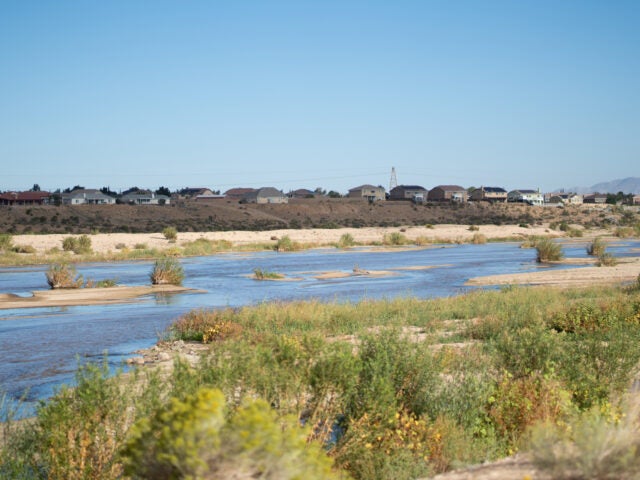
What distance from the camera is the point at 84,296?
96.6 ft

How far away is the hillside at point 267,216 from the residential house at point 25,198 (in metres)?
21.8

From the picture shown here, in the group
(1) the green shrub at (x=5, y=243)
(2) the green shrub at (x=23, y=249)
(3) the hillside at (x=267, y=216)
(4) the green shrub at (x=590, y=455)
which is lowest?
(4) the green shrub at (x=590, y=455)

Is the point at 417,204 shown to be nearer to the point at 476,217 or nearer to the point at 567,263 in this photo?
the point at 476,217

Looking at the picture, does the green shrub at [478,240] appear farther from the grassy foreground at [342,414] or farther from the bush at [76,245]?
the grassy foreground at [342,414]

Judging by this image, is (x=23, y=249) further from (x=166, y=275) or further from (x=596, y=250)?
(x=596, y=250)

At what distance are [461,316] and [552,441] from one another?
14815 millimetres

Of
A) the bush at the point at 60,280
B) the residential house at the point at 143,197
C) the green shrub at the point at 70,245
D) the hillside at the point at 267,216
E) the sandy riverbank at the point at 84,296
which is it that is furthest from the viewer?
the residential house at the point at 143,197

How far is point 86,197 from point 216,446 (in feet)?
384

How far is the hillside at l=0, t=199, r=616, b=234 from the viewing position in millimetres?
78500

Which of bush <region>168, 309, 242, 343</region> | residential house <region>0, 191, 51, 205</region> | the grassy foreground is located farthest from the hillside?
the grassy foreground

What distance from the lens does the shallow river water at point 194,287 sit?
17328 mm

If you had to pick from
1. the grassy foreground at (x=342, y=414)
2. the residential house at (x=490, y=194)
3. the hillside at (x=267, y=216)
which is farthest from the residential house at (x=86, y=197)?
the grassy foreground at (x=342, y=414)

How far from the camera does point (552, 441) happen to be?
6.04m

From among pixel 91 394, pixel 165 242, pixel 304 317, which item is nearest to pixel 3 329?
pixel 304 317
